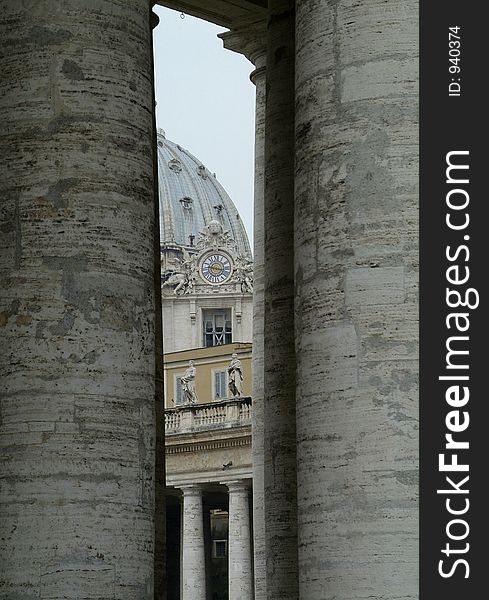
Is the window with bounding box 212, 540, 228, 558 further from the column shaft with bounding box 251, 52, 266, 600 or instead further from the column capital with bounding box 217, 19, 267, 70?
the column capital with bounding box 217, 19, 267, 70

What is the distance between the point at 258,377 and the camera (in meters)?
37.0

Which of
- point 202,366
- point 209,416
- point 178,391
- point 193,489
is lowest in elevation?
point 193,489

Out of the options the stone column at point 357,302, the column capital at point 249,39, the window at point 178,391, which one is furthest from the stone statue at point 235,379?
the stone column at point 357,302

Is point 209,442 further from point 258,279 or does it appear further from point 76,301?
point 76,301

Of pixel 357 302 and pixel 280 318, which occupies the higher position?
pixel 280 318

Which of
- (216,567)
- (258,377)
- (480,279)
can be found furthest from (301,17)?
(216,567)

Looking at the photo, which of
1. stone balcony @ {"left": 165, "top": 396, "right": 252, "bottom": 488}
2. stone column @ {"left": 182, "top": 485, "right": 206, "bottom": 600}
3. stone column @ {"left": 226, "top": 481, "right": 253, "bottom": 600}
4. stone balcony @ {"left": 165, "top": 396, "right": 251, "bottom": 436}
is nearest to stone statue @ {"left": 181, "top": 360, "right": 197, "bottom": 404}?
stone balcony @ {"left": 165, "top": 396, "right": 251, "bottom": 436}

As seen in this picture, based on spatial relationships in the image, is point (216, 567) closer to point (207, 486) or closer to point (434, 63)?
point (207, 486)

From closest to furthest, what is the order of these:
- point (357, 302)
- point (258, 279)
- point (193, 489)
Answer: point (357, 302) < point (258, 279) < point (193, 489)

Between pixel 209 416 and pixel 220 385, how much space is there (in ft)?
61.9

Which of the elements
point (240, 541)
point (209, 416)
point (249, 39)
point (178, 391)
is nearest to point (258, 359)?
point (249, 39)

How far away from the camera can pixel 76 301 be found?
21.0m

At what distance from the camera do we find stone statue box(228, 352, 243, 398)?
125625 mm

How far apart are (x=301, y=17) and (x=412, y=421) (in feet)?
17.6
